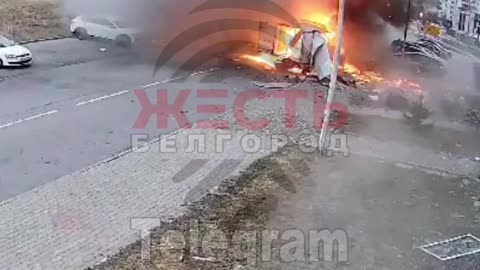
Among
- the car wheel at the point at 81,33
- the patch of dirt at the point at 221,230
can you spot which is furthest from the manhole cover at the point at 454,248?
the car wheel at the point at 81,33

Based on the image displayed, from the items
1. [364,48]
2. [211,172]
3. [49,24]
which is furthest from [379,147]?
[49,24]

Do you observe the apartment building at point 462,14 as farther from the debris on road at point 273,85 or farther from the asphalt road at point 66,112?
the asphalt road at point 66,112

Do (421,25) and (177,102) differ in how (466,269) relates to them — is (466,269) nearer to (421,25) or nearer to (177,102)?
(177,102)

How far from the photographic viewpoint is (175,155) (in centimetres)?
1291

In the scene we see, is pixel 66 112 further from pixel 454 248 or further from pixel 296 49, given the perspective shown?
pixel 454 248

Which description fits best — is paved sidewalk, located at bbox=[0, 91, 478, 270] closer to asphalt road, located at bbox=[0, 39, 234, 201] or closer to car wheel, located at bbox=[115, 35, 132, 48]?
asphalt road, located at bbox=[0, 39, 234, 201]

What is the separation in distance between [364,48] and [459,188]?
528 inches

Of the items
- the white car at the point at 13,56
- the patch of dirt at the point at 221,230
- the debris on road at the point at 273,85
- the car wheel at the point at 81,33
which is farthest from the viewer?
the car wheel at the point at 81,33

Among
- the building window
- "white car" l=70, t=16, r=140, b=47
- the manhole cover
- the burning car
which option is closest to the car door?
"white car" l=70, t=16, r=140, b=47

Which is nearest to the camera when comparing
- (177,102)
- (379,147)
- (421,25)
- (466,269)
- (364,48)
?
(466,269)

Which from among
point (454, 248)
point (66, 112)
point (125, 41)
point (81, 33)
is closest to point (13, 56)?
point (125, 41)

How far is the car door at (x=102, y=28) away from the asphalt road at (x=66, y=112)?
1.98 metres

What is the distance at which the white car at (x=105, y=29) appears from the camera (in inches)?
1005

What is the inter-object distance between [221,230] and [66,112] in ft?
25.1
